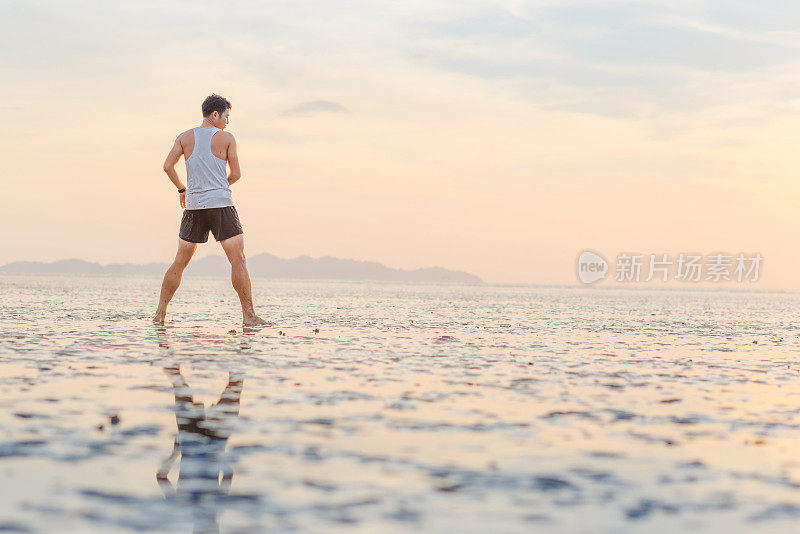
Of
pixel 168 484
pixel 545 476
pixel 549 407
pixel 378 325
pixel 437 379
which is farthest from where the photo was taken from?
pixel 378 325

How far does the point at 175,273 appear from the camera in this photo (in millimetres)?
11281

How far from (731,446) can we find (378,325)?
8.62 meters

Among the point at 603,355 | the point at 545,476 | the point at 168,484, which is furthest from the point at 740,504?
the point at 603,355

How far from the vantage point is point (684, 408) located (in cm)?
528

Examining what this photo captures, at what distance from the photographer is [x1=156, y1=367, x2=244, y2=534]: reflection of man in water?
2.93 m

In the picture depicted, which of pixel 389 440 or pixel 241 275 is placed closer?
pixel 389 440

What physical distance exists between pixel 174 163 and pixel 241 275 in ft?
6.00

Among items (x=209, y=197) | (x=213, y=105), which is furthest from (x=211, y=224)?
(x=213, y=105)

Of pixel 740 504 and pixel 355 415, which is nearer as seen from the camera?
pixel 740 504

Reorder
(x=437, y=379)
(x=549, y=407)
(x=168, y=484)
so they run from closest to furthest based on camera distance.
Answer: (x=168, y=484) < (x=549, y=407) < (x=437, y=379)

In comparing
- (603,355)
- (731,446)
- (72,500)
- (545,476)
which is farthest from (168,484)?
(603,355)

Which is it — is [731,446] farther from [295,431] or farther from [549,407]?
[295,431]

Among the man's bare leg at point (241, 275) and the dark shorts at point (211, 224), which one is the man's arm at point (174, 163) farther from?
the man's bare leg at point (241, 275)

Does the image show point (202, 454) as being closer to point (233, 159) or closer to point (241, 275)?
point (241, 275)
